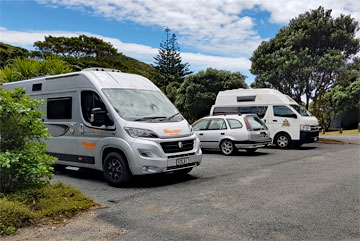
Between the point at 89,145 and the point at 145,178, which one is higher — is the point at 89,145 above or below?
above

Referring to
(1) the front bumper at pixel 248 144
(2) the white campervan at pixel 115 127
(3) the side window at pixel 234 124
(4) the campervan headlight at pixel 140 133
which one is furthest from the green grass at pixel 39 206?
(3) the side window at pixel 234 124

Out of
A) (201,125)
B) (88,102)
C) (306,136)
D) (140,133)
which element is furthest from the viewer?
(306,136)

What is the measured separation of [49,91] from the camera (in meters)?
8.98

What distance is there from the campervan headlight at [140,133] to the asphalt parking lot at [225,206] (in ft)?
3.57

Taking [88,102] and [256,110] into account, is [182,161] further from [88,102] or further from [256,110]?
[256,110]

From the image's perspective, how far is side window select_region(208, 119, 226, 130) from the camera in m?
13.2

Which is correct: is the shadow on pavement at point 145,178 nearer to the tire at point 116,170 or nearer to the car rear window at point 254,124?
the tire at point 116,170

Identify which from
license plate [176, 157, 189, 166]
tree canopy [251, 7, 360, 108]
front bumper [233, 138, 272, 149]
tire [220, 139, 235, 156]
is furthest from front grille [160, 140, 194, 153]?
tree canopy [251, 7, 360, 108]

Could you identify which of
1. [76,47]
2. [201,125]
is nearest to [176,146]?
[201,125]

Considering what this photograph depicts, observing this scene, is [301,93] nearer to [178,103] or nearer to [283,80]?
[283,80]

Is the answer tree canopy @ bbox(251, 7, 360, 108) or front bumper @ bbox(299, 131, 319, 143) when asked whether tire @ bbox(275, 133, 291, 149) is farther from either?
tree canopy @ bbox(251, 7, 360, 108)

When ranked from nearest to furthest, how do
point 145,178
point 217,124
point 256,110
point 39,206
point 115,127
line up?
1. point 39,206
2. point 115,127
3. point 145,178
4. point 217,124
5. point 256,110

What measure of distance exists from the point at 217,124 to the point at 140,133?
6692 mm

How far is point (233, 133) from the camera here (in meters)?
12.8
